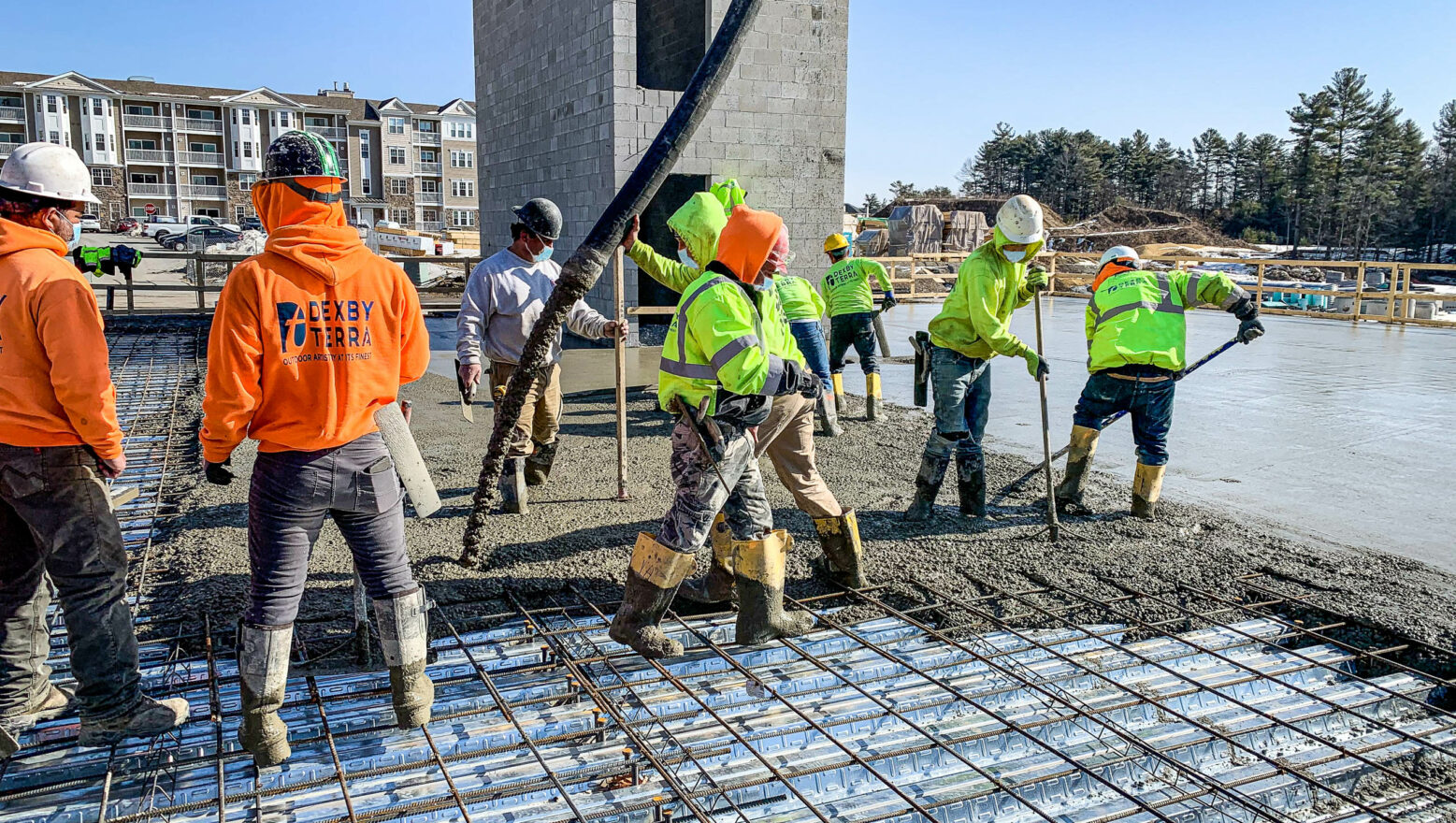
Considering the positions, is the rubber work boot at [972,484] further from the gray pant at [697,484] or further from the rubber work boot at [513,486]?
the rubber work boot at [513,486]

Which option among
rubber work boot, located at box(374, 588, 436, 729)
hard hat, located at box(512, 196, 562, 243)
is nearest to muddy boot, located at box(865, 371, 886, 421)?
hard hat, located at box(512, 196, 562, 243)

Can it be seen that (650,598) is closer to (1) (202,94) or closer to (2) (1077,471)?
(2) (1077,471)

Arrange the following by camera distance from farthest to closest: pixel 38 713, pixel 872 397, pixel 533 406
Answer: pixel 872 397
pixel 533 406
pixel 38 713

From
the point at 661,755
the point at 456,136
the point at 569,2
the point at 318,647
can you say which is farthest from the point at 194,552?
the point at 456,136

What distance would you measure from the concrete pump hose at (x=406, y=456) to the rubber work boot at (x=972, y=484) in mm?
3434

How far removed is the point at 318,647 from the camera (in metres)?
3.88

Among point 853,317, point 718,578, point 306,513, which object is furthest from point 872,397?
point 306,513

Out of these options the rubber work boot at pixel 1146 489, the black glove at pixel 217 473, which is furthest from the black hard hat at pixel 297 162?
the rubber work boot at pixel 1146 489

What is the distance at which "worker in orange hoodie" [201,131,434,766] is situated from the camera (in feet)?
8.99

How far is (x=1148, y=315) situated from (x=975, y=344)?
1.11 metres

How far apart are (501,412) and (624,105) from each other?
8666mm

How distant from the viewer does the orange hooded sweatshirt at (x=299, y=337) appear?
2711 millimetres

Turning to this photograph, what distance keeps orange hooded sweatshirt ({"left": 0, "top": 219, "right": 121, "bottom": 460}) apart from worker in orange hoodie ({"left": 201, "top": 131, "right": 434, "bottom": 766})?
1.16ft

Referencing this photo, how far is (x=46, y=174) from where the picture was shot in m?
2.98
